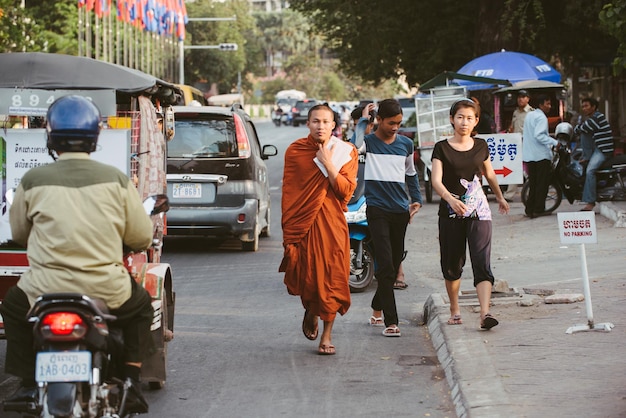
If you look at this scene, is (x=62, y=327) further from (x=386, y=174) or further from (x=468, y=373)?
(x=386, y=174)

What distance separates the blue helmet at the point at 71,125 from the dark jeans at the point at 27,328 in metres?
0.69

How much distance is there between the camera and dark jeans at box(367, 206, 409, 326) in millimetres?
8930

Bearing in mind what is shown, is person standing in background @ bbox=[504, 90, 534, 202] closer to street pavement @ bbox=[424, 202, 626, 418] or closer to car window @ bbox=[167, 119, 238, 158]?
car window @ bbox=[167, 119, 238, 158]

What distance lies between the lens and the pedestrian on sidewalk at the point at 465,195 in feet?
28.0

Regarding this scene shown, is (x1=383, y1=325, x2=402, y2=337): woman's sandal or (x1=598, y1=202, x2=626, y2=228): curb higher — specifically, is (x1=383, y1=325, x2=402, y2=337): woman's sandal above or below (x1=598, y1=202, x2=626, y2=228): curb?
below

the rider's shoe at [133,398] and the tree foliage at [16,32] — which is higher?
the tree foliage at [16,32]

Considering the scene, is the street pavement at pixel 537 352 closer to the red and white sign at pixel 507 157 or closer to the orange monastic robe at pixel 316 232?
the orange monastic robe at pixel 316 232

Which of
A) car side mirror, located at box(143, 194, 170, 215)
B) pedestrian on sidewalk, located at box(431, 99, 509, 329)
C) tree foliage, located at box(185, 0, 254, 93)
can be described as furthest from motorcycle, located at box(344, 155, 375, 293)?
tree foliage, located at box(185, 0, 254, 93)

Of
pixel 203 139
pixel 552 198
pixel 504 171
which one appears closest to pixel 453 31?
pixel 552 198

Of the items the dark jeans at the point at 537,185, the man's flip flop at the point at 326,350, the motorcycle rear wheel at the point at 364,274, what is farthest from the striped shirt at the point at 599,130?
the man's flip flop at the point at 326,350

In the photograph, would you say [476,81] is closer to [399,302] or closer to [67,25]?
[399,302]

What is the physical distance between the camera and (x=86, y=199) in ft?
16.3

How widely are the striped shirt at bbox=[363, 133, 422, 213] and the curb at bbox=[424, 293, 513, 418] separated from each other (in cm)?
101

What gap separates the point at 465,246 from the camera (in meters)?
8.70
